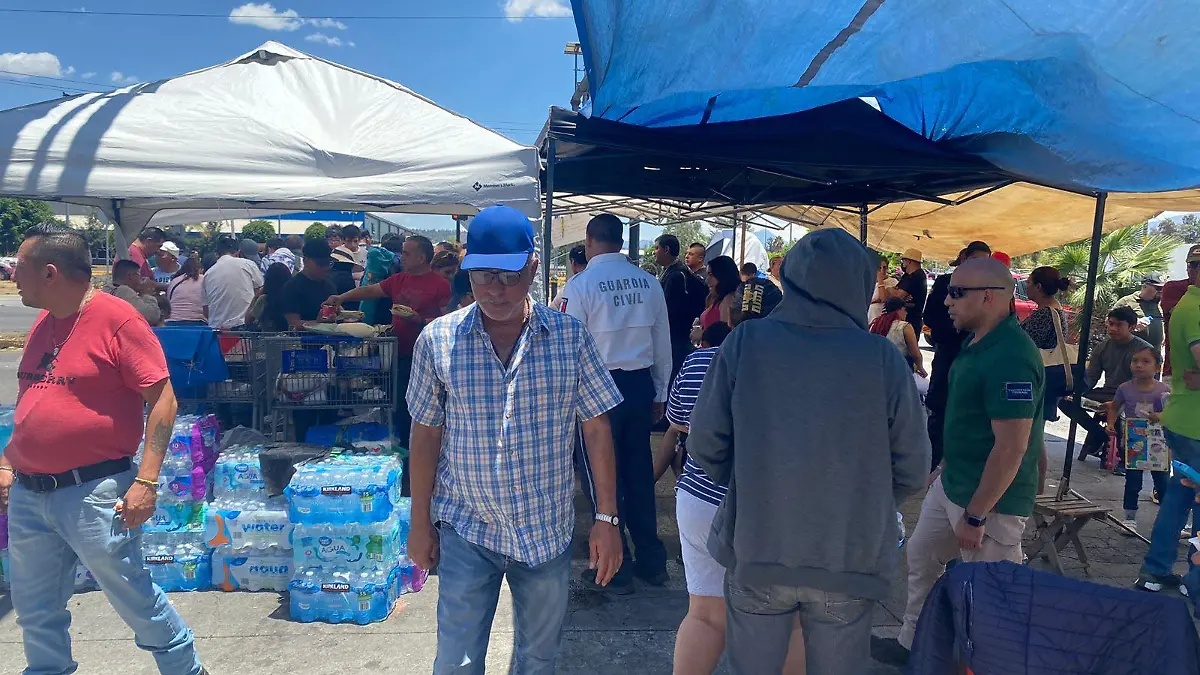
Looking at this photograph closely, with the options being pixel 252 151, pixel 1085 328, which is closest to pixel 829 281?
pixel 252 151

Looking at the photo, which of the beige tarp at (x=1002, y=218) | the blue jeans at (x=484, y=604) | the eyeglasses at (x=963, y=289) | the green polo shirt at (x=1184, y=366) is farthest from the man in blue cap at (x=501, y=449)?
the beige tarp at (x=1002, y=218)

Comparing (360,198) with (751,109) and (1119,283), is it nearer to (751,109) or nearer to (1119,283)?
(751,109)

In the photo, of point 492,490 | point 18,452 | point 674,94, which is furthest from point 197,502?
point 674,94

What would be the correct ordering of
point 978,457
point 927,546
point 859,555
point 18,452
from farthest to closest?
point 927,546, point 978,457, point 18,452, point 859,555

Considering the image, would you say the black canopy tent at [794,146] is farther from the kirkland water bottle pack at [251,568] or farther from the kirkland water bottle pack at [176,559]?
the kirkland water bottle pack at [176,559]

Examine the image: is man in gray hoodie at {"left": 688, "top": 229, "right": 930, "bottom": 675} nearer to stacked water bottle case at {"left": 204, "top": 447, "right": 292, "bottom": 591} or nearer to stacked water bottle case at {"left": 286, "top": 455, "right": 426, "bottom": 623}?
stacked water bottle case at {"left": 286, "top": 455, "right": 426, "bottom": 623}

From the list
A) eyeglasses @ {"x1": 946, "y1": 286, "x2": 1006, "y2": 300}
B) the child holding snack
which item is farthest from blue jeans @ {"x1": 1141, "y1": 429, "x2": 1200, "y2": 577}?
eyeglasses @ {"x1": 946, "y1": 286, "x2": 1006, "y2": 300}

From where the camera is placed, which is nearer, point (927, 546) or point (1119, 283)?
point (927, 546)

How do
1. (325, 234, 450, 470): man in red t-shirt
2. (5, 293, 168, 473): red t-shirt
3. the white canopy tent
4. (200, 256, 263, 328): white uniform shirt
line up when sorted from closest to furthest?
(5, 293, 168, 473): red t-shirt → the white canopy tent → (325, 234, 450, 470): man in red t-shirt → (200, 256, 263, 328): white uniform shirt

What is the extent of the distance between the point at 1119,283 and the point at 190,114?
1360cm

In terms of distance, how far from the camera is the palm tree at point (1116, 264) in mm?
11570

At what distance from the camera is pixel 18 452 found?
252 cm

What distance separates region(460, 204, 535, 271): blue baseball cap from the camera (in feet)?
6.57

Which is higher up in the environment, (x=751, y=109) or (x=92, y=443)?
(x=751, y=109)
